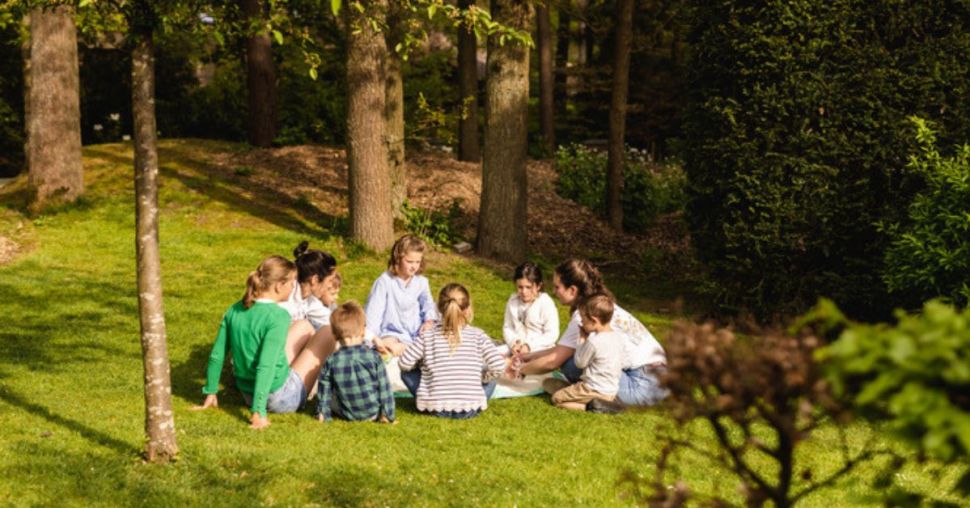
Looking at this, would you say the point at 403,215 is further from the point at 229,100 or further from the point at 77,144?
the point at 229,100

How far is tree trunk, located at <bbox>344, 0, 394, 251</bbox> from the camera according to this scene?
13.9 metres

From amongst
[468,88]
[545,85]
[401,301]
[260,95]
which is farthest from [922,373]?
[545,85]

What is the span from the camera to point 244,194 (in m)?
17.0

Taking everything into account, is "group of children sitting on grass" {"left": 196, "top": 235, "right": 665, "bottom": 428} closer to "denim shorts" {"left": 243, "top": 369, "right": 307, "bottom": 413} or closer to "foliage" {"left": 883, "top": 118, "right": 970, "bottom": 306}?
"denim shorts" {"left": 243, "top": 369, "right": 307, "bottom": 413}

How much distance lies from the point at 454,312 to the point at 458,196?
951cm

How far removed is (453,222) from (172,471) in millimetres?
10423

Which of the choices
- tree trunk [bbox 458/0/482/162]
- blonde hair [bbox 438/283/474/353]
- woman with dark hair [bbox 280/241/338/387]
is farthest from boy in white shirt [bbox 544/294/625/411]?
tree trunk [bbox 458/0/482/162]

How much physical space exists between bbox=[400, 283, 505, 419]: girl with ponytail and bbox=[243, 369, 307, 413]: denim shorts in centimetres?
88

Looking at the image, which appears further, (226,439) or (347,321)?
(347,321)

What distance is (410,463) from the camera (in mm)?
6797

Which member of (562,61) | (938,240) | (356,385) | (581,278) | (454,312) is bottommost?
(356,385)

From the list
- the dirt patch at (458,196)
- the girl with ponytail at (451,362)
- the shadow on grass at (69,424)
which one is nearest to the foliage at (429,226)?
the dirt patch at (458,196)

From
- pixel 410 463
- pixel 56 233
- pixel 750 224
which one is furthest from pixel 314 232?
pixel 410 463

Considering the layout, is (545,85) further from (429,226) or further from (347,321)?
(347,321)
